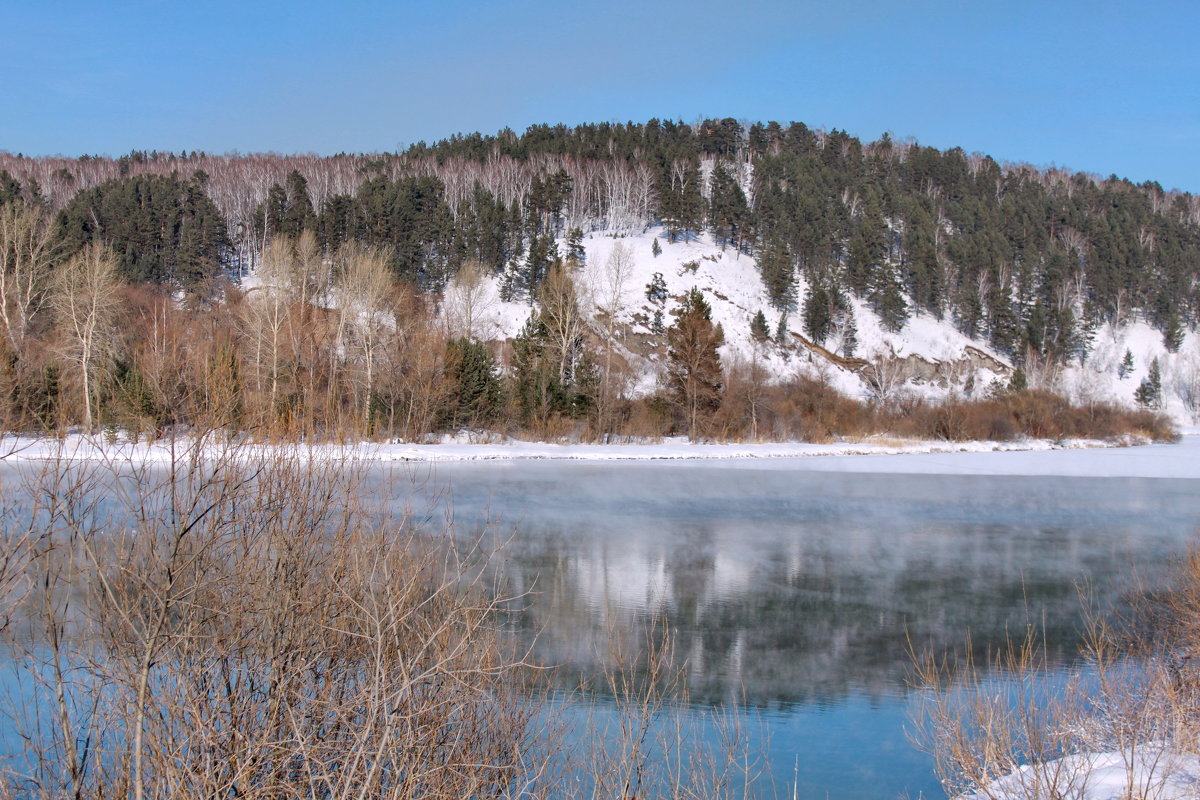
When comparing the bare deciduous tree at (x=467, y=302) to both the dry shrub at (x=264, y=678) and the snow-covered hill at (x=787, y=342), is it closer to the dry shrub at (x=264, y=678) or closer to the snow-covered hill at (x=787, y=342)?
the snow-covered hill at (x=787, y=342)

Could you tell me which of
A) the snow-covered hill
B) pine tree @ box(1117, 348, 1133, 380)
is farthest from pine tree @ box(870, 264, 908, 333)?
pine tree @ box(1117, 348, 1133, 380)

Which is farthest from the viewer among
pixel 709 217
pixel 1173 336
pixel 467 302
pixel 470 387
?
pixel 1173 336

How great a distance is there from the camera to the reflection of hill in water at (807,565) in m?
9.41

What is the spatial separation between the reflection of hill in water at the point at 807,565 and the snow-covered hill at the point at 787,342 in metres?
29.2

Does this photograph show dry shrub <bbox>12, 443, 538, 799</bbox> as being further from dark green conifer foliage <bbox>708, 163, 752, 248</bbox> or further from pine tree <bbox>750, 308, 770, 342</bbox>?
dark green conifer foliage <bbox>708, 163, 752, 248</bbox>

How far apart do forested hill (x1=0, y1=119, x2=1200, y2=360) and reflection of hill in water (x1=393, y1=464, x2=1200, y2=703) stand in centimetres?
4348

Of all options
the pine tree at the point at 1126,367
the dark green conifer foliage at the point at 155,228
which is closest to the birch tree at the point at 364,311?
the dark green conifer foliage at the point at 155,228

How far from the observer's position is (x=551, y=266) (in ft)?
186

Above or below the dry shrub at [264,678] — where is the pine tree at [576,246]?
above

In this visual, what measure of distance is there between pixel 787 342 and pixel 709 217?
728 inches

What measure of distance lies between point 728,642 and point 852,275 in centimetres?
6760

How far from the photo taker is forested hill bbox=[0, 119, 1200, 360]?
68.2 metres

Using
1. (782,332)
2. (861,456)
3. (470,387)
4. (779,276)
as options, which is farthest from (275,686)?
(779,276)

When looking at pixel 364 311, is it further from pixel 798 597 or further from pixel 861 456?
pixel 798 597
